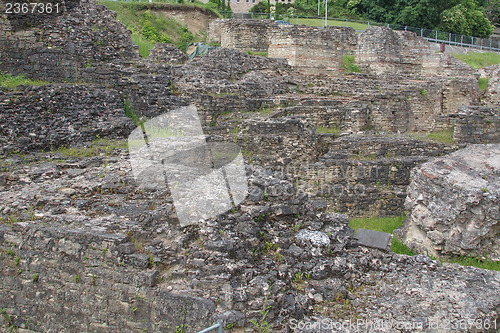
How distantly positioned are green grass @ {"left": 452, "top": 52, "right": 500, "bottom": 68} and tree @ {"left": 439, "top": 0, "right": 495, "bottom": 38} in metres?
3.98

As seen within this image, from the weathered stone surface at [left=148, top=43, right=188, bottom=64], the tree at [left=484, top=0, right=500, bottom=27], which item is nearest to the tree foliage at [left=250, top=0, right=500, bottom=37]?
the tree at [left=484, top=0, right=500, bottom=27]

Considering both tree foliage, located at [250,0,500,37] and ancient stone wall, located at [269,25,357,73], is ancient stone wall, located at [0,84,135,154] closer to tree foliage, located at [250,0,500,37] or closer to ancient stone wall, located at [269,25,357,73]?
ancient stone wall, located at [269,25,357,73]

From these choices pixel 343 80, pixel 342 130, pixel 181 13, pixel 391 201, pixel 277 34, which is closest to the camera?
pixel 391 201

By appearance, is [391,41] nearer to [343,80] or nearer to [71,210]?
[343,80]

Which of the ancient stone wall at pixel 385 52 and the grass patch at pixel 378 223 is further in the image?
the ancient stone wall at pixel 385 52

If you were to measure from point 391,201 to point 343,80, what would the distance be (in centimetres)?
795

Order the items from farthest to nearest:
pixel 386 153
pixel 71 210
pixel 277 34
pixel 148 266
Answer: pixel 277 34 → pixel 386 153 → pixel 71 210 → pixel 148 266

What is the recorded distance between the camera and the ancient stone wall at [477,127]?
12.0 m

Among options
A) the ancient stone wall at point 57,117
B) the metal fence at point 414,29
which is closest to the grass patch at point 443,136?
the ancient stone wall at point 57,117

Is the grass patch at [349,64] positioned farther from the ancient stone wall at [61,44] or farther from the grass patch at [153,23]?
the ancient stone wall at [61,44]

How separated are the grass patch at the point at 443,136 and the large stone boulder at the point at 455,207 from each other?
3.79 metres

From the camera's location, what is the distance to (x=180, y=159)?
718 cm

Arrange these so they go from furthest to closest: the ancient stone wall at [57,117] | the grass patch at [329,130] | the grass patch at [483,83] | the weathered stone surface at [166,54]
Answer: the grass patch at [483,83] → the weathered stone surface at [166,54] → the grass patch at [329,130] → the ancient stone wall at [57,117]

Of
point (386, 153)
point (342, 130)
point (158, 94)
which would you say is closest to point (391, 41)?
point (342, 130)
